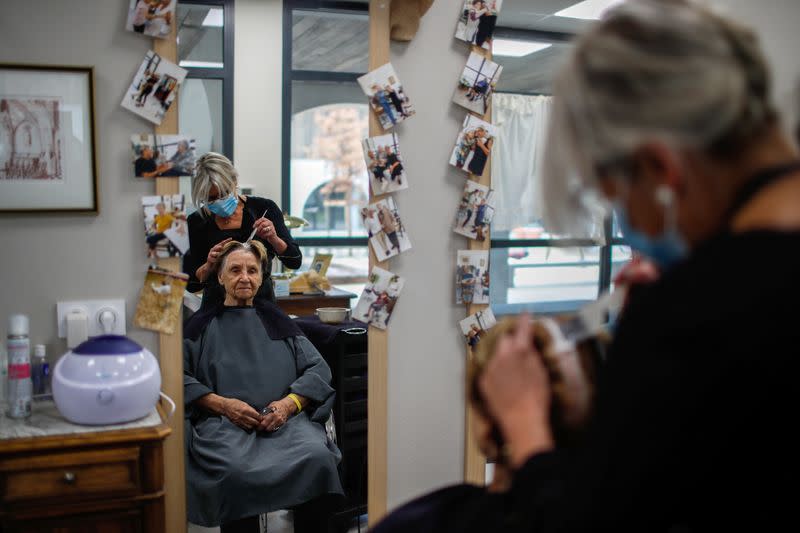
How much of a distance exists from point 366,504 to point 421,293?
0.91m

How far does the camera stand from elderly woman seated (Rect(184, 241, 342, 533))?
240 centimetres

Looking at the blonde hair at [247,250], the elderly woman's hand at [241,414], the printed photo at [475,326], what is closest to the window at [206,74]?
the blonde hair at [247,250]

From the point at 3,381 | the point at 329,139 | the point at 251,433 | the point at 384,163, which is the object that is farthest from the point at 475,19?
Result: the point at 329,139

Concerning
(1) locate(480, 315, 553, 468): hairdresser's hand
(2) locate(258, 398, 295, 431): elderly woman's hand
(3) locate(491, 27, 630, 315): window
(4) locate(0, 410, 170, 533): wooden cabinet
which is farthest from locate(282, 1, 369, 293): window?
(1) locate(480, 315, 553, 468): hairdresser's hand

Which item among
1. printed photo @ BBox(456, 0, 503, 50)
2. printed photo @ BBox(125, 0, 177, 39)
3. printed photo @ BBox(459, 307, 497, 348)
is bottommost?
printed photo @ BBox(459, 307, 497, 348)

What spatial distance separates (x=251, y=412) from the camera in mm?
2551

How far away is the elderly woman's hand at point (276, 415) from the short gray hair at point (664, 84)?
187cm

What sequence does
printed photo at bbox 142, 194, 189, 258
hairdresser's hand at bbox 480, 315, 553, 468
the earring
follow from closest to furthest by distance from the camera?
the earring
hairdresser's hand at bbox 480, 315, 553, 468
printed photo at bbox 142, 194, 189, 258

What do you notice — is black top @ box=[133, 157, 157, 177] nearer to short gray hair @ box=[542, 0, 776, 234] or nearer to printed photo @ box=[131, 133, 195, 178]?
printed photo @ box=[131, 133, 195, 178]

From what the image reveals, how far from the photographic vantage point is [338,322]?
2875 millimetres

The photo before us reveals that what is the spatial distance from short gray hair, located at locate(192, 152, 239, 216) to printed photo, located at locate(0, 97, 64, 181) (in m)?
0.43

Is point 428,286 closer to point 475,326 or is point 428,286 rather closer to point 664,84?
point 475,326

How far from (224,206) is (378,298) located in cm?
62

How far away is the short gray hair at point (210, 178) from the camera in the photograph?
2377 millimetres
